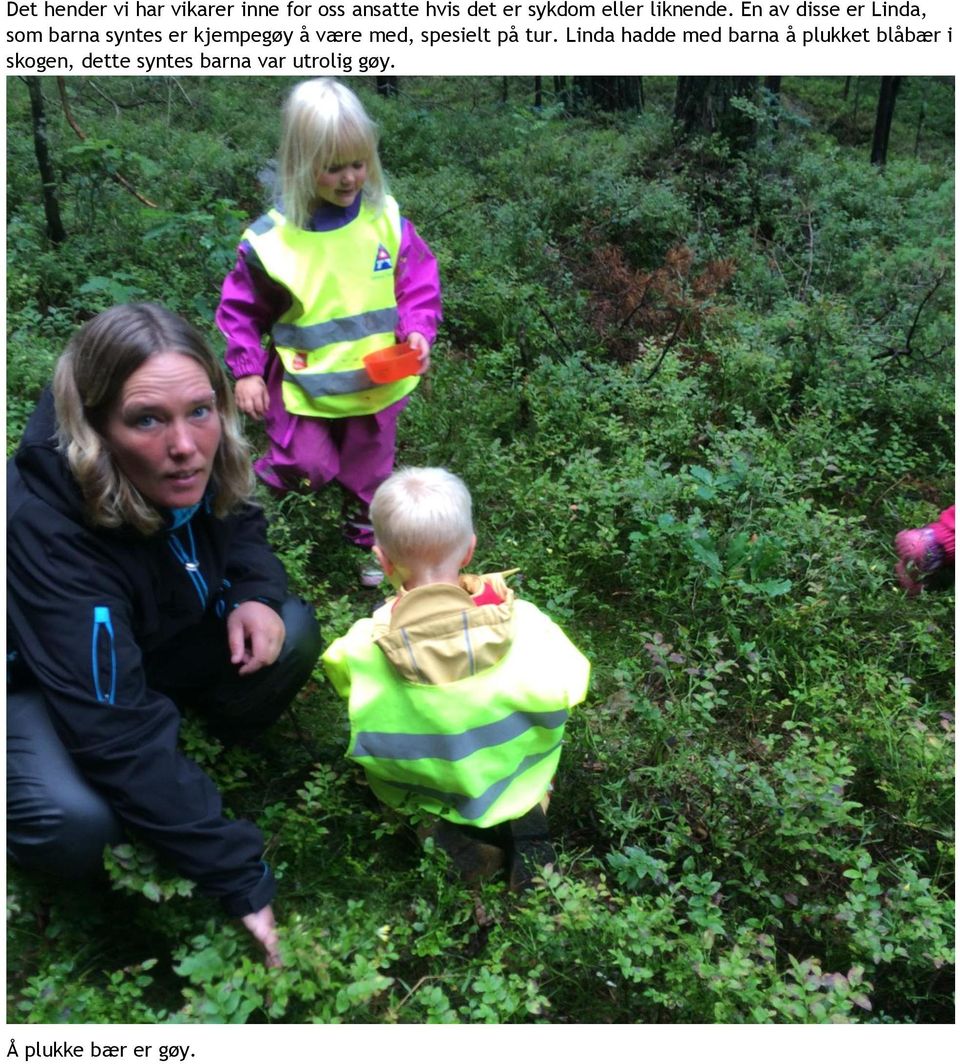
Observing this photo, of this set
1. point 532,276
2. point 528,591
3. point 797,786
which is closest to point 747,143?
point 532,276

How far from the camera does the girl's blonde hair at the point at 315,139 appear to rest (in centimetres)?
A: 336

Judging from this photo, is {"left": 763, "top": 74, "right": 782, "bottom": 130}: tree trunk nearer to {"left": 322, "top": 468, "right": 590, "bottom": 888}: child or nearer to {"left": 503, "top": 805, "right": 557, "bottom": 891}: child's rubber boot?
{"left": 322, "top": 468, "right": 590, "bottom": 888}: child

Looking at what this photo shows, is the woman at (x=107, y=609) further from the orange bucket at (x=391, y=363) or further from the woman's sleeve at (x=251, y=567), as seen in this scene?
the orange bucket at (x=391, y=363)

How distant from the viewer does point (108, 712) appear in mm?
2271

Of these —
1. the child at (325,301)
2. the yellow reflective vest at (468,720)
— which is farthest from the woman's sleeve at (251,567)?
the child at (325,301)

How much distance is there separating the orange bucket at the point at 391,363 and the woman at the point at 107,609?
4.37 feet

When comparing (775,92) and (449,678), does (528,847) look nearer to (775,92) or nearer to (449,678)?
(449,678)

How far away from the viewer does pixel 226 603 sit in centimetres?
290

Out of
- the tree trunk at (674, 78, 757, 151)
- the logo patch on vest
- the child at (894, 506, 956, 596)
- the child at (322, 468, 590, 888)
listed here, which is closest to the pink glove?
the child at (894, 506, 956, 596)

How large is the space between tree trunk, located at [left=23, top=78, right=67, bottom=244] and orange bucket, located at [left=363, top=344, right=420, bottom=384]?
3706 millimetres

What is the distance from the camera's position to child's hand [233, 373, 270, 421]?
147 inches

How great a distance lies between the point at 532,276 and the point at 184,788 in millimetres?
5083

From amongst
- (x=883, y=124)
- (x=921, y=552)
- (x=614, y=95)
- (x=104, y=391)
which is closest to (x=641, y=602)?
(x=921, y=552)

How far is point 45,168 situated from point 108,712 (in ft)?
17.4
